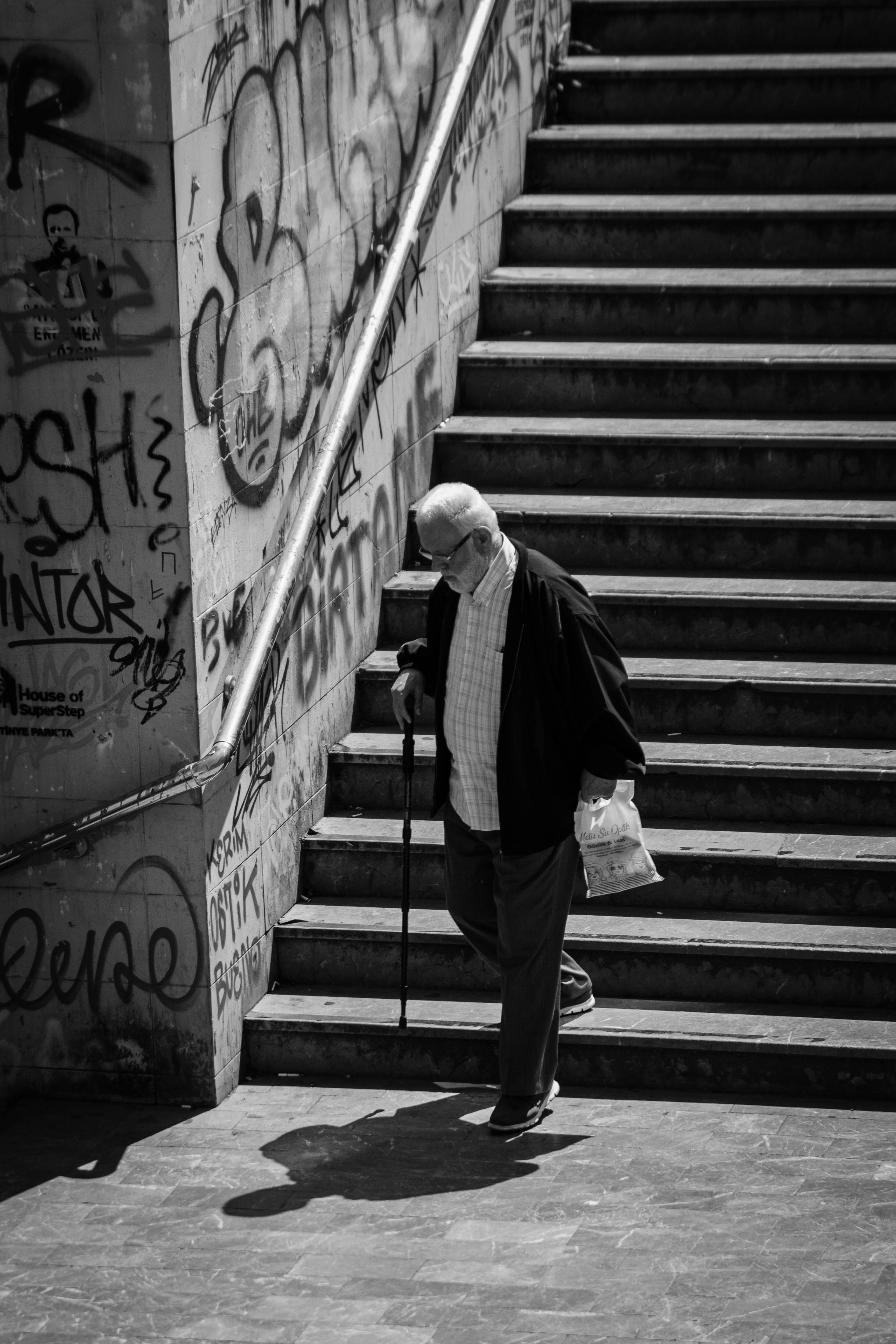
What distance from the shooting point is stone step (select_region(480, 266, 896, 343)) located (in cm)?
891

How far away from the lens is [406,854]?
260 inches

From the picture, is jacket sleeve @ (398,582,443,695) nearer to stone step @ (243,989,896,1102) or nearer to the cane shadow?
stone step @ (243,989,896,1102)

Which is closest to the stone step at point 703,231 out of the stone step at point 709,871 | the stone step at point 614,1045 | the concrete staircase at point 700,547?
the concrete staircase at point 700,547

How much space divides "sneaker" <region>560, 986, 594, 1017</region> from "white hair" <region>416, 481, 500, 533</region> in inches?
63.6

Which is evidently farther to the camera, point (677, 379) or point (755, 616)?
point (677, 379)

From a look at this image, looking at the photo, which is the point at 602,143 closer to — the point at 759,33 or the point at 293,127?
the point at 759,33

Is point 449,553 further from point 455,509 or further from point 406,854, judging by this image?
point 406,854

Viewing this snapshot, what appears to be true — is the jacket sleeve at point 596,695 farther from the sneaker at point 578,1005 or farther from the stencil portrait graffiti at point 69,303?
the stencil portrait graffiti at point 69,303

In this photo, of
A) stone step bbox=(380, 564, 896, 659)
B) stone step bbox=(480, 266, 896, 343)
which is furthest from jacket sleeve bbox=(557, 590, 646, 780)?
stone step bbox=(480, 266, 896, 343)

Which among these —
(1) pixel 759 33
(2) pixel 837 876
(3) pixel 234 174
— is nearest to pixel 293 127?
(3) pixel 234 174

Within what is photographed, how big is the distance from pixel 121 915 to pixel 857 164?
5278mm

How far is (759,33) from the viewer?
1020 centimetres

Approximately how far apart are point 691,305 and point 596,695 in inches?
138

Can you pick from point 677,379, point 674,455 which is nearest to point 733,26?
point 677,379
